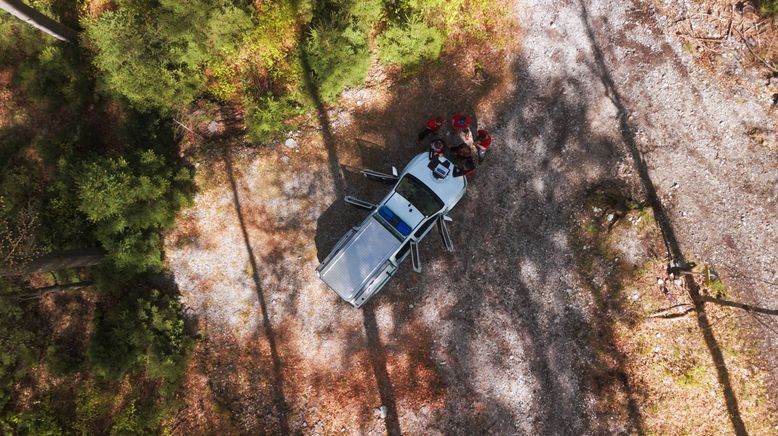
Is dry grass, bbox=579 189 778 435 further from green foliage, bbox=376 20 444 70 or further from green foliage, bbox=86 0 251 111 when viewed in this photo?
green foliage, bbox=86 0 251 111

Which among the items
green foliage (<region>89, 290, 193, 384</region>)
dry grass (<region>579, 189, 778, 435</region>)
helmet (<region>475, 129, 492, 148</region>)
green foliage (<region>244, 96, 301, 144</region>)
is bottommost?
dry grass (<region>579, 189, 778, 435</region>)

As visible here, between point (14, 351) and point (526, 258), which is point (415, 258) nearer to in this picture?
point (526, 258)

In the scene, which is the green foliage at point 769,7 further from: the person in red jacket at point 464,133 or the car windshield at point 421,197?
the car windshield at point 421,197

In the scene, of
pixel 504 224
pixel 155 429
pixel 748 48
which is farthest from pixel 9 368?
pixel 748 48

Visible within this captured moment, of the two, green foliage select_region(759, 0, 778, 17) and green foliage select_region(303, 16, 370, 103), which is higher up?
green foliage select_region(303, 16, 370, 103)

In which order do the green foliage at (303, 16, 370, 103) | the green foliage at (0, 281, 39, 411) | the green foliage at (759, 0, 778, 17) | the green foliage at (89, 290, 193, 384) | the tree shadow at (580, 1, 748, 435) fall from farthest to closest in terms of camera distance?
the green foliage at (0, 281, 39, 411)
the green foliage at (303, 16, 370, 103)
the green foliage at (759, 0, 778, 17)
the green foliage at (89, 290, 193, 384)
the tree shadow at (580, 1, 748, 435)

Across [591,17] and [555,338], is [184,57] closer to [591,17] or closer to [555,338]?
[591,17]

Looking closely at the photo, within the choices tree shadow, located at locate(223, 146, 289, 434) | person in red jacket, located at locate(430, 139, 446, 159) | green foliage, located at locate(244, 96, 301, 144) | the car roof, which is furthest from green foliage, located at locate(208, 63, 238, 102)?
person in red jacket, located at locate(430, 139, 446, 159)
